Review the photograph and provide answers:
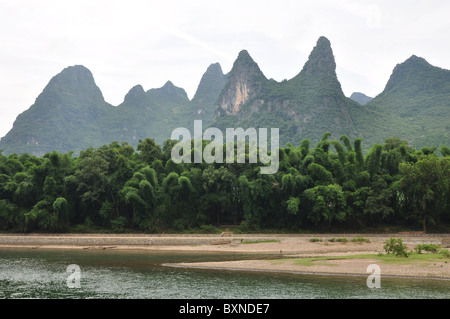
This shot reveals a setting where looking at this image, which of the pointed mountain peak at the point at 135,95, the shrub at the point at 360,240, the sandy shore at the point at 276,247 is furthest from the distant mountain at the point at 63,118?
the shrub at the point at 360,240

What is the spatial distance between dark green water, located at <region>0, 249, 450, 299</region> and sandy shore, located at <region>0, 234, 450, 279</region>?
1.44 metres

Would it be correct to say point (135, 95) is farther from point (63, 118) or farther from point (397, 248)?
point (397, 248)

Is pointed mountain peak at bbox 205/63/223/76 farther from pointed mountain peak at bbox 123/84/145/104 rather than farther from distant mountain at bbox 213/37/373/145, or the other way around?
distant mountain at bbox 213/37/373/145

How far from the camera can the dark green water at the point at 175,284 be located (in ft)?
60.6

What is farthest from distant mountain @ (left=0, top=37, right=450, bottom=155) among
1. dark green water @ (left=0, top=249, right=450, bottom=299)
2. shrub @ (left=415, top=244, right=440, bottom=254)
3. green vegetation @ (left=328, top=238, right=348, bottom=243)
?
dark green water @ (left=0, top=249, right=450, bottom=299)

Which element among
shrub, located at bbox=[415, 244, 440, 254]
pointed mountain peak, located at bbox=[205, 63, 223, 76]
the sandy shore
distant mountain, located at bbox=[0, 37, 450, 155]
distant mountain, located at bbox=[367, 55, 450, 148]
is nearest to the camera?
the sandy shore

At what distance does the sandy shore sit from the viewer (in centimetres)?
2312

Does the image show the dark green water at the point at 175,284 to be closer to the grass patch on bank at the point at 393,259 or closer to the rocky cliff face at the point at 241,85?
the grass patch on bank at the point at 393,259

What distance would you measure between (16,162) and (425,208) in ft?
148

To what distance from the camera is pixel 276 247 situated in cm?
3362

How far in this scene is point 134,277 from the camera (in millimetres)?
22781

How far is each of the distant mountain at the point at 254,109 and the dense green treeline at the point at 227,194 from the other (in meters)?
44.6

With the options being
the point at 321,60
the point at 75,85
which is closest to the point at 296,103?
the point at 321,60
